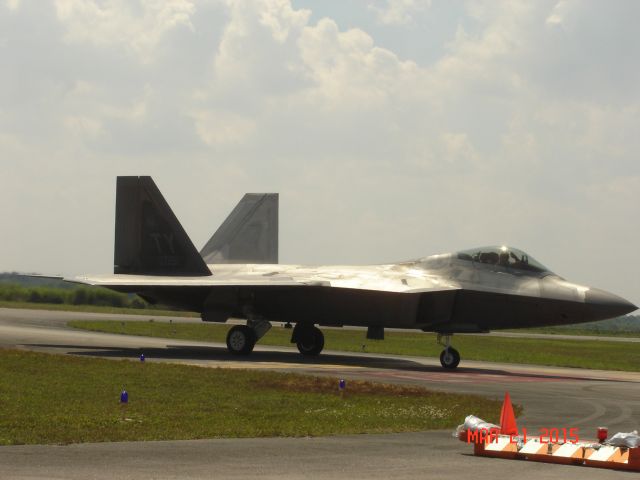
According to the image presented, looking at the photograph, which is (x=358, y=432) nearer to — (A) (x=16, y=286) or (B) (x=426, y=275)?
(B) (x=426, y=275)

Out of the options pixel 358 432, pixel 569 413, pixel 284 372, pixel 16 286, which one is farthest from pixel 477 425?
pixel 16 286

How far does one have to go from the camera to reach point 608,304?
28.8 metres

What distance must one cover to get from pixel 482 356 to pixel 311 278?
9.99m

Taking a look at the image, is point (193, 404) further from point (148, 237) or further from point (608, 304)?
point (148, 237)

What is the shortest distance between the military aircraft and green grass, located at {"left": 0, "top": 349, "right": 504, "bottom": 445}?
7119 mm

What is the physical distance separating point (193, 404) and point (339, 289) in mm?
13912

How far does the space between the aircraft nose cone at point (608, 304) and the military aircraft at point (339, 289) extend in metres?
0.03

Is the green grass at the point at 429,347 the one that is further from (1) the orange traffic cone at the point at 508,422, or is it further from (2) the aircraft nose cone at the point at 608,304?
(1) the orange traffic cone at the point at 508,422

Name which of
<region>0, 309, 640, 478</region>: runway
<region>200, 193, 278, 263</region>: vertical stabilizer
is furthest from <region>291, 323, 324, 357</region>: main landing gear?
<region>200, 193, 278, 263</region>: vertical stabilizer

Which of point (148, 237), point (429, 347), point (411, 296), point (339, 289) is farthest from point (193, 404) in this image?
point (429, 347)

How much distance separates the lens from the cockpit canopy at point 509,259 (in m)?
30.2

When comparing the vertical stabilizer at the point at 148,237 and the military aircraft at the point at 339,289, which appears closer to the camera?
the military aircraft at the point at 339,289

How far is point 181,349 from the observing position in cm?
3456

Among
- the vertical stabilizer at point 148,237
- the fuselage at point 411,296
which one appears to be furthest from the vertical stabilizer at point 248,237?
the fuselage at point 411,296
